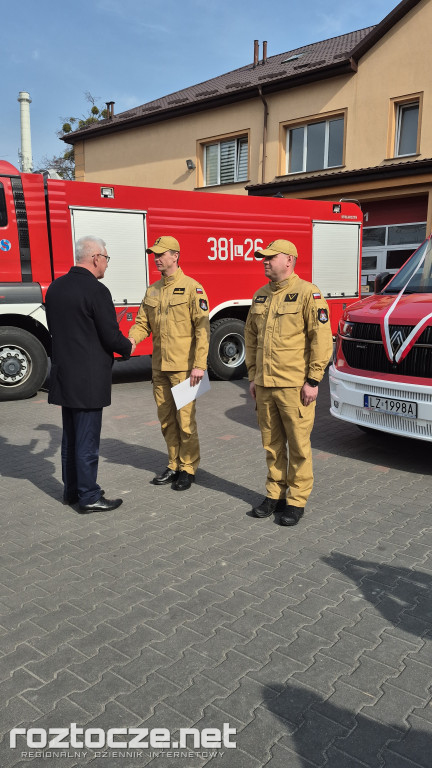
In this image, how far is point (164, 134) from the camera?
20078 millimetres

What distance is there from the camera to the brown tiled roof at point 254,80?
1648 cm

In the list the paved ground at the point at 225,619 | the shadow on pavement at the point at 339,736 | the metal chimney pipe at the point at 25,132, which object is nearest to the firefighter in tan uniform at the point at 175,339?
the paved ground at the point at 225,619

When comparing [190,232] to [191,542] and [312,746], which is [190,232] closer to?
[191,542]

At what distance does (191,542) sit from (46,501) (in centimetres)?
141

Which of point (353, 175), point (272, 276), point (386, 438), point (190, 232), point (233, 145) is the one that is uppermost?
point (233, 145)

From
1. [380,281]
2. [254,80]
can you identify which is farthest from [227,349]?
[254,80]

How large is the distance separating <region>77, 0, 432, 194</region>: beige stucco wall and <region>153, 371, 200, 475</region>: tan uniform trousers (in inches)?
489

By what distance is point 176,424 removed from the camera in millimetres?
4977

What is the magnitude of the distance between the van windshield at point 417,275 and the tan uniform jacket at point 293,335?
6.65 ft

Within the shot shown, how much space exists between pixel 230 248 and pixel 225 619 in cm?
731

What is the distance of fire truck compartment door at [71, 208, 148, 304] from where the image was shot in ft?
27.7

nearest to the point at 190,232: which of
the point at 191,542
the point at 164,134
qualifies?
the point at 191,542

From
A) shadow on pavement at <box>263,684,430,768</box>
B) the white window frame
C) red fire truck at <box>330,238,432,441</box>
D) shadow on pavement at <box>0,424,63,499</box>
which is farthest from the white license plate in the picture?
the white window frame

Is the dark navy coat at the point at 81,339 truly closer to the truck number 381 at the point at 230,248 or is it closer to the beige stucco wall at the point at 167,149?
the truck number 381 at the point at 230,248
